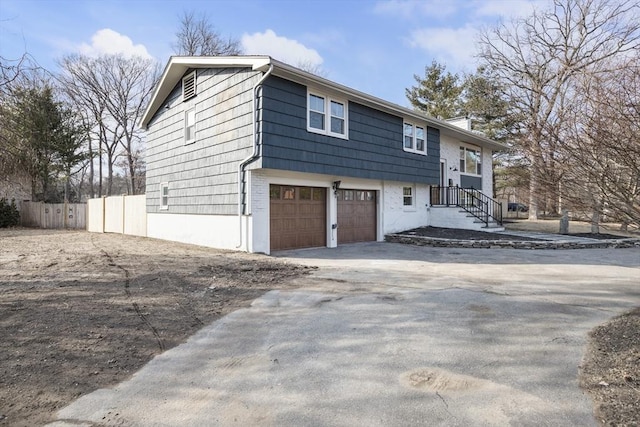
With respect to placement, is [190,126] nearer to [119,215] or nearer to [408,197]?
[119,215]

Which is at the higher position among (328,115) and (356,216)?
(328,115)

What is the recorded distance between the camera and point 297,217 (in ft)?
39.7

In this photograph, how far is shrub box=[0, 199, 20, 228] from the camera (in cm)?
2159

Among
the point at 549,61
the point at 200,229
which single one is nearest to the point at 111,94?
the point at 200,229

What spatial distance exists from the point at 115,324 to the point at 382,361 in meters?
3.21

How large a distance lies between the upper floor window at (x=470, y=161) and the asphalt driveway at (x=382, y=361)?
1398cm

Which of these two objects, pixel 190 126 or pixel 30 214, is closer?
pixel 190 126

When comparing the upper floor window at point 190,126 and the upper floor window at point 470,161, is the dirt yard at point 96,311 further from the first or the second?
the upper floor window at point 470,161

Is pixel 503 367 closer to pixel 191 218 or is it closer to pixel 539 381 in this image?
pixel 539 381

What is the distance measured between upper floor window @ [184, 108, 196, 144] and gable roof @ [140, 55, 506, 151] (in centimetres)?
145

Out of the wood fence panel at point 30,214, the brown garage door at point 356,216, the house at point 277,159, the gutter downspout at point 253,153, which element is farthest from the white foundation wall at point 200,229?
the wood fence panel at point 30,214

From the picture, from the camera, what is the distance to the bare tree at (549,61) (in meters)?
3.96

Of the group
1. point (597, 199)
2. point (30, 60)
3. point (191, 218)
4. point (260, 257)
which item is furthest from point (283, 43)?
point (597, 199)

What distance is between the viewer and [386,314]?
16.8ft
